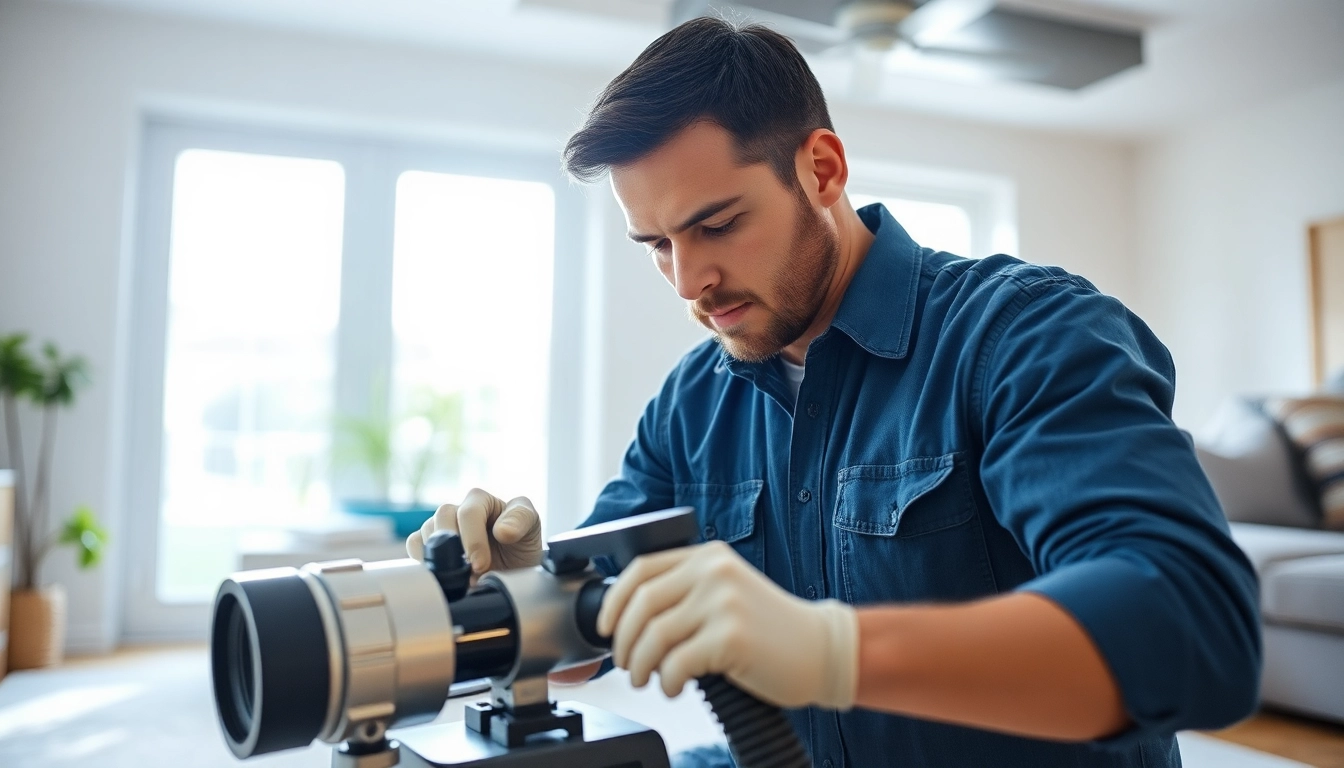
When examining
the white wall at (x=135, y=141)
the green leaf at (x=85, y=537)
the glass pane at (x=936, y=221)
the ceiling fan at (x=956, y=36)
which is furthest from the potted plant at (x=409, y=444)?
the glass pane at (x=936, y=221)

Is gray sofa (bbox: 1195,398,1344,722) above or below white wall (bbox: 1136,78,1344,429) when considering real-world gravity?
below

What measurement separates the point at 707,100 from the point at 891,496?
42cm

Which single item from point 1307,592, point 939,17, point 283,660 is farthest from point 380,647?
point 1307,592

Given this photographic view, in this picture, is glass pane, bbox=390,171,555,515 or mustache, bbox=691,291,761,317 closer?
mustache, bbox=691,291,761,317

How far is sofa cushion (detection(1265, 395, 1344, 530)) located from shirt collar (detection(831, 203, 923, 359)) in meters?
2.63

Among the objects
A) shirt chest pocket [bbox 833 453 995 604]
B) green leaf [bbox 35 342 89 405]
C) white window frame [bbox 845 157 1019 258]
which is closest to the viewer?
shirt chest pocket [bbox 833 453 995 604]

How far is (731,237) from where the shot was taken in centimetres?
99

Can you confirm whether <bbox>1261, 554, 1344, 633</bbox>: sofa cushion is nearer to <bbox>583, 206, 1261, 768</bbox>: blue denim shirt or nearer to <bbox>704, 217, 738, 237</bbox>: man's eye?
<bbox>583, 206, 1261, 768</bbox>: blue denim shirt

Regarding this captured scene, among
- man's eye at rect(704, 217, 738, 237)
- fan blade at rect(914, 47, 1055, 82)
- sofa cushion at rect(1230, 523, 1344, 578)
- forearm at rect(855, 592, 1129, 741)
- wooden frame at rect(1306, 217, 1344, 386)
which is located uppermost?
fan blade at rect(914, 47, 1055, 82)

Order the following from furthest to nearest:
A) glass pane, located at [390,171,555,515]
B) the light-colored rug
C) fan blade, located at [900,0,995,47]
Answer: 1. glass pane, located at [390,171,555,515]
2. fan blade, located at [900,0,995,47]
3. the light-colored rug

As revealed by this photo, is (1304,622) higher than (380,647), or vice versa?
(380,647)

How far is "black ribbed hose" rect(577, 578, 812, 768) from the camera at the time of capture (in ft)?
1.85

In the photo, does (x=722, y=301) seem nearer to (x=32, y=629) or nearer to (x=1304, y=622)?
(x=1304, y=622)

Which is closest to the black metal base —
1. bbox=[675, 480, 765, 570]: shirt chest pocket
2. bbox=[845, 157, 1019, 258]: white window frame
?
bbox=[675, 480, 765, 570]: shirt chest pocket
